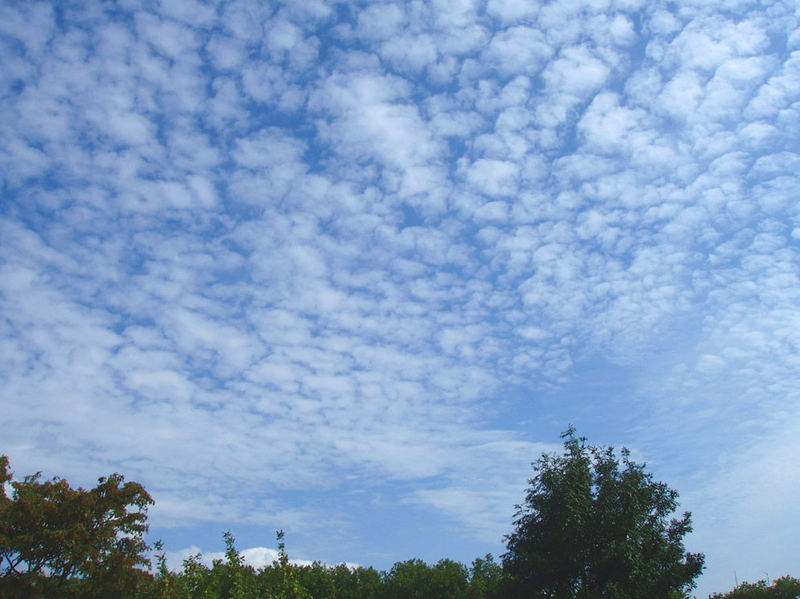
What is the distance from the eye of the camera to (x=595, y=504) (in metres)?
32.8

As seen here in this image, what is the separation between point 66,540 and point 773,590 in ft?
163

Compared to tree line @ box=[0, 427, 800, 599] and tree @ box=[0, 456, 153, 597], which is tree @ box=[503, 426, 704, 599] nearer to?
tree line @ box=[0, 427, 800, 599]

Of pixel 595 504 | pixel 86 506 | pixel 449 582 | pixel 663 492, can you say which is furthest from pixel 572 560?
pixel 86 506

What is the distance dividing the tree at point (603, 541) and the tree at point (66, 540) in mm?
20496

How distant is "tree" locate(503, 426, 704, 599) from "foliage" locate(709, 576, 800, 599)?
20.4 metres

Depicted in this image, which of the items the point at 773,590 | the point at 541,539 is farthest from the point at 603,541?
the point at 773,590

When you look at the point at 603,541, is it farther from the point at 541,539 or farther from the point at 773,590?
the point at 773,590

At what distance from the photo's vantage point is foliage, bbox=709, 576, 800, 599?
46.3 metres

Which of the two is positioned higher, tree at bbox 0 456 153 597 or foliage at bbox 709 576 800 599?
tree at bbox 0 456 153 597

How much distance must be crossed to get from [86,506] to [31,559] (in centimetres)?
301

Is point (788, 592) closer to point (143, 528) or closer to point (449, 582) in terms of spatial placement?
point (449, 582)

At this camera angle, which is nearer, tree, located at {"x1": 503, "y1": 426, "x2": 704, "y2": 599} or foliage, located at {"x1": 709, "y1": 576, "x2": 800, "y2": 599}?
tree, located at {"x1": 503, "y1": 426, "x2": 704, "y2": 599}

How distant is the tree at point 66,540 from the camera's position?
27.7 meters

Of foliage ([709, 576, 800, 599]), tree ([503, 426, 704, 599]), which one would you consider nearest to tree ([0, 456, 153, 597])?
tree ([503, 426, 704, 599])
